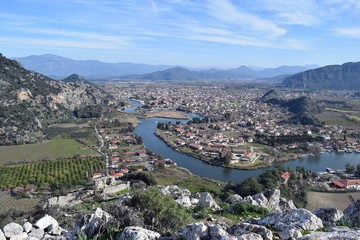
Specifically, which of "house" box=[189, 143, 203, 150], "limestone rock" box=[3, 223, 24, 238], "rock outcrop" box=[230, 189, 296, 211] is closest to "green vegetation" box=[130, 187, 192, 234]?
"limestone rock" box=[3, 223, 24, 238]

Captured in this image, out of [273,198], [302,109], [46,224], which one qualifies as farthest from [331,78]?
[46,224]

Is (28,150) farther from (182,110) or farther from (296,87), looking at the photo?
(296,87)

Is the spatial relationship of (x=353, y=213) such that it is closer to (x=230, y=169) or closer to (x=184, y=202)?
(x=184, y=202)

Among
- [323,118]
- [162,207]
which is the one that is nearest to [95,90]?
[323,118]

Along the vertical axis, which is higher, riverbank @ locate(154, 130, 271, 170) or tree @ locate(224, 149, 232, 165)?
tree @ locate(224, 149, 232, 165)

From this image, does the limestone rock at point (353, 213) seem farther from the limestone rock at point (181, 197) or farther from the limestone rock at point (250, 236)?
the limestone rock at point (181, 197)

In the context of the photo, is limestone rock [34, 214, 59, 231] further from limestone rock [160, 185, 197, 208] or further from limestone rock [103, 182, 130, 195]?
limestone rock [103, 182, 130, 195]
